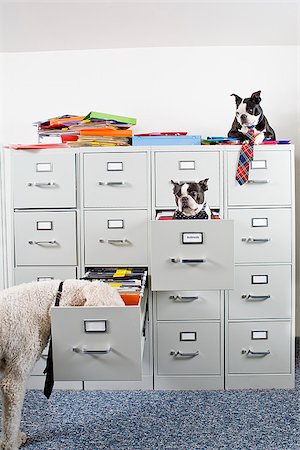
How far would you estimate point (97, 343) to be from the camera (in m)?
2.02

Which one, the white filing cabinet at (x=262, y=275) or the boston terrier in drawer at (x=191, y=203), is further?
the white filing cabinet at (x=262, y=275)

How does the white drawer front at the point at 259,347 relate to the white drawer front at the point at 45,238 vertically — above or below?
below

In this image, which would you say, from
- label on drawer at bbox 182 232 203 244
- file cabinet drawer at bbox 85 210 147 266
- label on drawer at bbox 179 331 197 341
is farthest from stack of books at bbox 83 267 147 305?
label on drawer at bbox 179 331 197 341

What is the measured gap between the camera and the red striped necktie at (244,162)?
9.71 feet

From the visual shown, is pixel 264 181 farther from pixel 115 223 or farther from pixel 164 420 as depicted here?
pixel 164 420

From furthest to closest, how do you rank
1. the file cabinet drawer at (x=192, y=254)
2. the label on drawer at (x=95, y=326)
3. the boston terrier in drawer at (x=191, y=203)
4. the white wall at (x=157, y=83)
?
the white wall at (x=157, y=83)
the boston terrier in drawer at (x=191, y=203)
the file cabinet drawer at (x=192, y=254)
the label on drawer at (x=95, y=326)

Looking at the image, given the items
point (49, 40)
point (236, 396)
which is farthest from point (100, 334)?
point (49, 40)

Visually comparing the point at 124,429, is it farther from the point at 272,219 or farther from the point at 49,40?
the point at 49,40

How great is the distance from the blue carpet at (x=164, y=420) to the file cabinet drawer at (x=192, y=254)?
644 mm

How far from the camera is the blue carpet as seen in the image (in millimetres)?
2449

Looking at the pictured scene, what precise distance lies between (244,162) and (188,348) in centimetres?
103

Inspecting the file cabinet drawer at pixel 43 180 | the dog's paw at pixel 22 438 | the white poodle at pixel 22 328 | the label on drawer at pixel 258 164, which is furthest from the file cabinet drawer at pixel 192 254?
the dog's paw at pixel 22 438

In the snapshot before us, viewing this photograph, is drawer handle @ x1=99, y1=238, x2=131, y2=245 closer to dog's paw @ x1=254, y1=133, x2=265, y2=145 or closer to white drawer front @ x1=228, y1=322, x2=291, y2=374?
white drawer front @ x1=228, y1=322, x2=291, y2=374

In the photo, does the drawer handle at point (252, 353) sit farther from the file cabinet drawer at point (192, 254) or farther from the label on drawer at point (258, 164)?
the label on drawer at point (258, 164)
